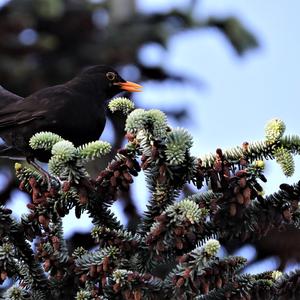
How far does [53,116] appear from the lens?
4551mm

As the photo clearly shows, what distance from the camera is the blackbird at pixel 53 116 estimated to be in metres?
4.54

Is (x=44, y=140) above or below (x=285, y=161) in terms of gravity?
above

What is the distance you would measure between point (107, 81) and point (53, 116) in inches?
34.7

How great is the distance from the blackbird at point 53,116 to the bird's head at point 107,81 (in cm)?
10

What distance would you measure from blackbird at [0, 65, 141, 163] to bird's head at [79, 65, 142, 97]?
0.10 m

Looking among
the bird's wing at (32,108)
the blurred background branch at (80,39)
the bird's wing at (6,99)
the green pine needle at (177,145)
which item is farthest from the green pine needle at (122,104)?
the blurred background branch at (80,39)

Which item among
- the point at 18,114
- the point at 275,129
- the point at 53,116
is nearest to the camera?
the point at 275,129

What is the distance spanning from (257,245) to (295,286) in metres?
1.77

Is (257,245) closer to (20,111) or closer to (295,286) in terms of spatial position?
(20,111)

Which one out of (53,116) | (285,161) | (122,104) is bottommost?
(285,161)

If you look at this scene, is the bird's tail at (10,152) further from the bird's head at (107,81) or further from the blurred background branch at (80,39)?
the blurred background branch at (80,39)

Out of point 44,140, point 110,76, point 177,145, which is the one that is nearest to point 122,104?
point 44,140

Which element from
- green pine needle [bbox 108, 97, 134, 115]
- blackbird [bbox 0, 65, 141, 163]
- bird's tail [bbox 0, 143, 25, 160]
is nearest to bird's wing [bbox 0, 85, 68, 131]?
blackbird [bbox 0, 65, 141, 163]

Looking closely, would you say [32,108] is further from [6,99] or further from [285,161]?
[285,161]
